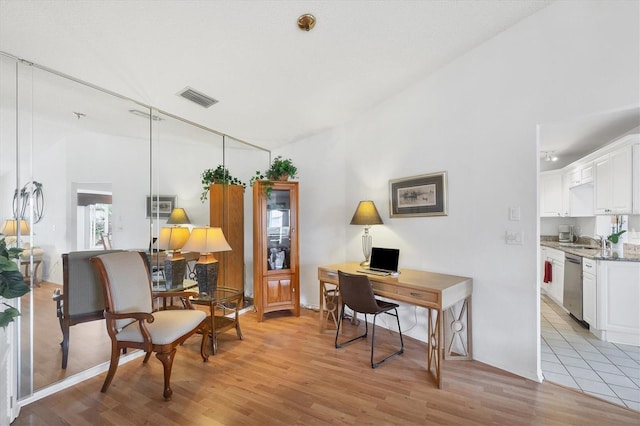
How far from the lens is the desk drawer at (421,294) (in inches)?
84.7

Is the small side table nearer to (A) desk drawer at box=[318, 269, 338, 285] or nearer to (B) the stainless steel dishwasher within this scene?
(A) desk drawer at box=[318, 269, 338, 285]

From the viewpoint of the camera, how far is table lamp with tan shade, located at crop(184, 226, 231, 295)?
273cm

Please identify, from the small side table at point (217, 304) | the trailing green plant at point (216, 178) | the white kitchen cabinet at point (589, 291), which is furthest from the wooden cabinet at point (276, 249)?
the white kitchen cabinet at point (589, 291)

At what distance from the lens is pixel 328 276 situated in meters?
3.08

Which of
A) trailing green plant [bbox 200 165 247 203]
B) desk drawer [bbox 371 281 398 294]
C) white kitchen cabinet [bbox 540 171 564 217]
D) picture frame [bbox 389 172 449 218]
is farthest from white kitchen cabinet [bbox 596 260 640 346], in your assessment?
trailing green plant [bbox 200 165 247 203]

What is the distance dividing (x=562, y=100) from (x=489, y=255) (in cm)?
133

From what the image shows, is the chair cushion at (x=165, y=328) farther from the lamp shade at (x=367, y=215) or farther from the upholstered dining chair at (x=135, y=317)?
the lamp shade at (x=367, y=215)

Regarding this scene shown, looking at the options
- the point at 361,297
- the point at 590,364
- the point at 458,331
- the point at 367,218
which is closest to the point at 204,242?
the point at 361,297

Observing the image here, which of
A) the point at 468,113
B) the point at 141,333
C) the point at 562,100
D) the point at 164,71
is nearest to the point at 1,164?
the point at 164,71

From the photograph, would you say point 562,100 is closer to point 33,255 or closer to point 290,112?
point 290,112

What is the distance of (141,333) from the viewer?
201 cm

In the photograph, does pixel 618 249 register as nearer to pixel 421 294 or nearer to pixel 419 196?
pixel 419 196

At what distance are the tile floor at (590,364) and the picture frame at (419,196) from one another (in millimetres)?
1582

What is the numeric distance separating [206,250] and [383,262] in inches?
70.0
